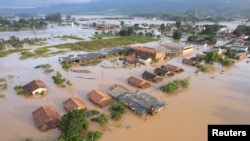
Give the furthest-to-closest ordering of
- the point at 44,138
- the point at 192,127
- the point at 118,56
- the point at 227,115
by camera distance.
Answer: the point at 118,56, the point at 227,115, the point at 192,127, the point at 44,138

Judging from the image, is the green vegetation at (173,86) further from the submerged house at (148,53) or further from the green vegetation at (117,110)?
the submerged house at (148,53)

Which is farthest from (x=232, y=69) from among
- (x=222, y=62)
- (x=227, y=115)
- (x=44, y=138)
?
(x=44, y=138)

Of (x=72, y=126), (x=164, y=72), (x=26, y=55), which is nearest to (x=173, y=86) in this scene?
(x=164, y=72)

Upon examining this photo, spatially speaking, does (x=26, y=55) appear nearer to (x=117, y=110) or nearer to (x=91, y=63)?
(x=91, y=63)

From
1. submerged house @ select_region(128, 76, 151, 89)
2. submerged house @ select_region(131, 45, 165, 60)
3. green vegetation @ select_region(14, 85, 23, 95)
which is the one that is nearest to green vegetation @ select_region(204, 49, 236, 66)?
submerged house @ select_region(131, 45, 165, 60)

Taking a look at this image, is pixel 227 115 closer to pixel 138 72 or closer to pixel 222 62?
pixel 138 72

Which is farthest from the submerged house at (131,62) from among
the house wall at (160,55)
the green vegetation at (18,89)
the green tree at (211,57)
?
the green vegetation at (18,89)

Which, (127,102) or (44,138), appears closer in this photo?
(44,138)
